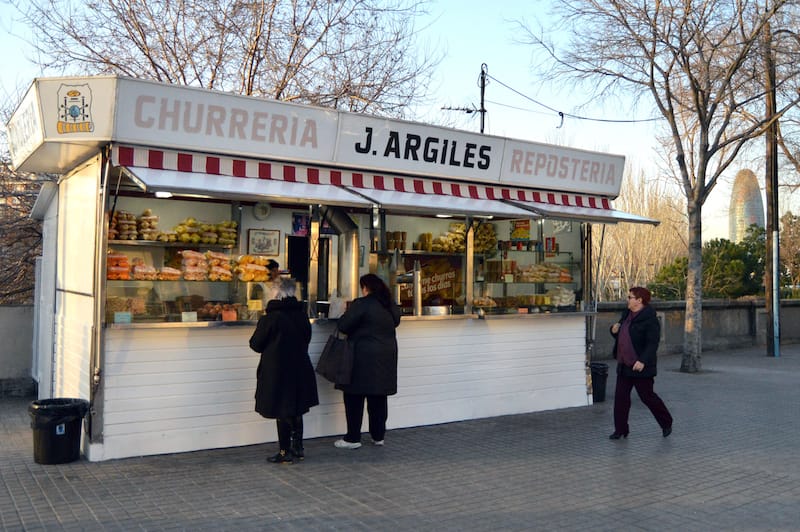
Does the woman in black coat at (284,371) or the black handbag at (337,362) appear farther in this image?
the black handbag at (337,362)

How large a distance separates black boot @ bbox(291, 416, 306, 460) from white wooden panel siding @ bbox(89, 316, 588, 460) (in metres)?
0.94

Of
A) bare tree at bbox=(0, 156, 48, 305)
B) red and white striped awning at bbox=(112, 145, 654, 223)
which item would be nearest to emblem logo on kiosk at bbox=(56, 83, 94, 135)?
red and white striped awning at bbox=(112, 145, 654, 223)

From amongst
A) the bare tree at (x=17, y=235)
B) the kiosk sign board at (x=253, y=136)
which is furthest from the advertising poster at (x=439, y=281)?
the bare tree at (x=17, y=235)

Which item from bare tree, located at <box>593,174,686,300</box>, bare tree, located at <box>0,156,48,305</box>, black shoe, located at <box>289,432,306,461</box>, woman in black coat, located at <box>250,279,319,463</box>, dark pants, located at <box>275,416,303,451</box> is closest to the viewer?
woman in black coat, located at <box>250,279,319,463</box>

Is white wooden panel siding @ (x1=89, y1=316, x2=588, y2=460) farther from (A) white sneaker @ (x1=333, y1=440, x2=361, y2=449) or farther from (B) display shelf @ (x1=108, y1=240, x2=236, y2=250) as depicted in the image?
(B) display shelf @ (x1=108, y1=240, x2=236, y2=250)

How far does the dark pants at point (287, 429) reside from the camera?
7602 millimetres

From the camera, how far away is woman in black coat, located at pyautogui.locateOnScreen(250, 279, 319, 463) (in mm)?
7457

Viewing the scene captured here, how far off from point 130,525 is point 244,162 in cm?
426

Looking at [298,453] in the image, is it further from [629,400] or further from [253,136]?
[629,400]

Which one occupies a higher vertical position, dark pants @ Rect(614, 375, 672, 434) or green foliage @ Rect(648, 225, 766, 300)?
green foliage @ Rect(648, 225, 766, 300)

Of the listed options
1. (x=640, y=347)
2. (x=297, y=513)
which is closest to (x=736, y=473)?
(x=640, y=347)

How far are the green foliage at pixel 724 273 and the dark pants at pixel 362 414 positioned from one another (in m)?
20.5

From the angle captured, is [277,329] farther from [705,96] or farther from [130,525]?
[705,96]

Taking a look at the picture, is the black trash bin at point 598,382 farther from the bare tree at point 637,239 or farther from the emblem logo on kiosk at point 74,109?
the bare tree at point 637,239
